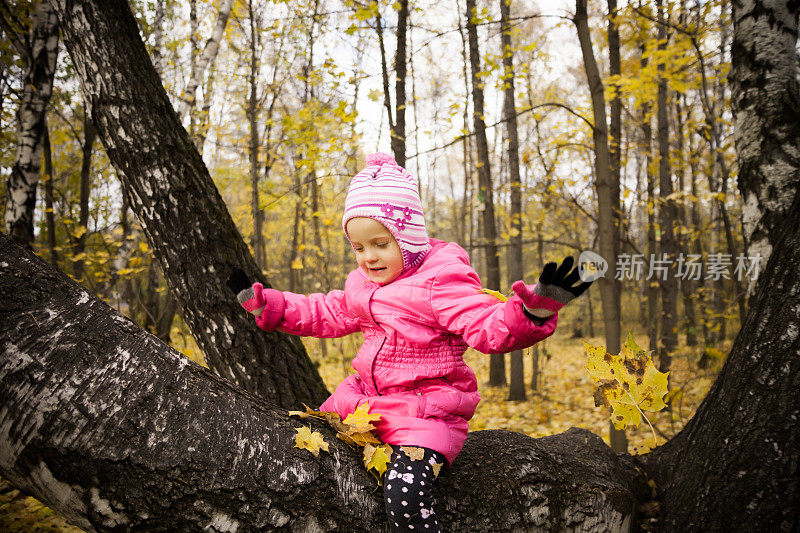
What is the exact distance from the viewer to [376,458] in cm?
149

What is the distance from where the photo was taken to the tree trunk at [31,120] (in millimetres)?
4734

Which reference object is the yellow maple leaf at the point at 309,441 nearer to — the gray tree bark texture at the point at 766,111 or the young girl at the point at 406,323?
the young girl at the point at 406,323

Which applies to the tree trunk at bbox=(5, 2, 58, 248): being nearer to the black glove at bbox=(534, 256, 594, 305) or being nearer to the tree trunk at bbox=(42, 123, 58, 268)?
the tree trunk at bbox=(42, 123, 58, 268)

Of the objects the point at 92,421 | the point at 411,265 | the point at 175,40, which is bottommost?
the point at 92,421

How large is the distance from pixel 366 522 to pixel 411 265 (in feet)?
3.24

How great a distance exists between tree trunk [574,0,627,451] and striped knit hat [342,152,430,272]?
2.31 meters

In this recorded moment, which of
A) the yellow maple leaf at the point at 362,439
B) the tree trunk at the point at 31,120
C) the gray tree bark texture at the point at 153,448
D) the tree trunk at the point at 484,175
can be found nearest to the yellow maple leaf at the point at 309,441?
the gray tree bark texture at the point at 153,448

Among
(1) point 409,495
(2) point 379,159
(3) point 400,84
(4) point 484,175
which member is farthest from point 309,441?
(4) point 484,175

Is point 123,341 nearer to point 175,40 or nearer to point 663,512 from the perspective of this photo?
point 663,512

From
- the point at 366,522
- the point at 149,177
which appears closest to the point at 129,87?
the point at 149,177

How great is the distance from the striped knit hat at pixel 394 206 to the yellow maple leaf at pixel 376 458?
2.44 feet

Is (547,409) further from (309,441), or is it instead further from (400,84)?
(309,441)

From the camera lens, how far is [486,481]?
1557 millimetres

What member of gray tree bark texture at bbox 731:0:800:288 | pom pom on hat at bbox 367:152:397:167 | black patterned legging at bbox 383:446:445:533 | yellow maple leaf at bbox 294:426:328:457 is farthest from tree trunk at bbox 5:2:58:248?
gray tree bark texture at bbox 731:0:800:288
